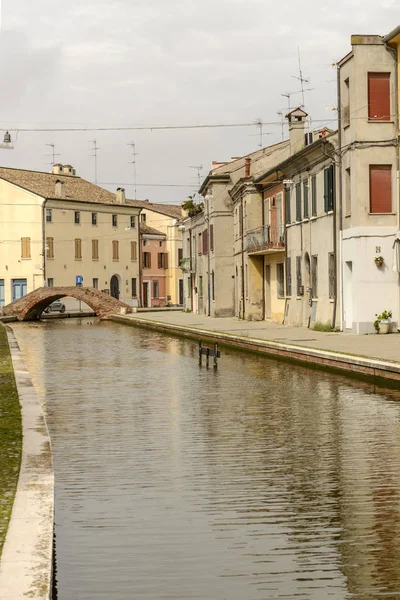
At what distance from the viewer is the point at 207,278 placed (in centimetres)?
6556

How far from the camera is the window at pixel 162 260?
3999 inches

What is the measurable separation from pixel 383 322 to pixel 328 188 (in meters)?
6.10

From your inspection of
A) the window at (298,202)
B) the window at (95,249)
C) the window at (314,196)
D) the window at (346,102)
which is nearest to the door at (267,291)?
the window at (298,202)

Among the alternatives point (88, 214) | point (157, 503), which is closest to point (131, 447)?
point (157, 503)

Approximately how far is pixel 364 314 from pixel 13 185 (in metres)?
56.1

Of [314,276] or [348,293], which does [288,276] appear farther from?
[348,293]

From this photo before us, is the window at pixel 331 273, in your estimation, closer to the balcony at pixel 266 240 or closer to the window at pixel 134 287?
the balcony at pixel 266 240

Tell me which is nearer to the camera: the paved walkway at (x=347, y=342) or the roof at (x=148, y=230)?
the paved walkway at (x=347, y=342)

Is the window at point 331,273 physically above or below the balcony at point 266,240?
below

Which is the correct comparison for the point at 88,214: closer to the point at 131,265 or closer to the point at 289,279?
the point at 131,265

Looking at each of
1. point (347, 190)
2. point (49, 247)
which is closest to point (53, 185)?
point (49, 247)

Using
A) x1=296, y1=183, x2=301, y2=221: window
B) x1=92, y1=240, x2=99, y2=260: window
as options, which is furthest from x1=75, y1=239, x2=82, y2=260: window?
x1=296, y1=183, x2=301, y2=221: window

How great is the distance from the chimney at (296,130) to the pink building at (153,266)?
159 ft

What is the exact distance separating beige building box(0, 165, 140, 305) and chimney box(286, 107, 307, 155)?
3833 cm
